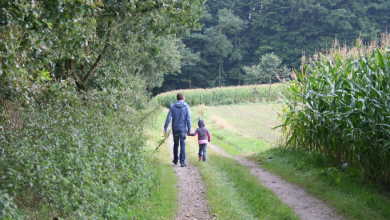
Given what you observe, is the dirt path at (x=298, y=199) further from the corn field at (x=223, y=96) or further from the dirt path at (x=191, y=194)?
the corn field at (x=223, y=96)

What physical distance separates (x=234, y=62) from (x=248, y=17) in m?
13.3

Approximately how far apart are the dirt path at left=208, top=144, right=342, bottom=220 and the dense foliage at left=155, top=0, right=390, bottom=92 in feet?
191

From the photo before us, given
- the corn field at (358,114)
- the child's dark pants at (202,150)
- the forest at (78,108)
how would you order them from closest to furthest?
the forest at (78,108) < the corn field at (358,114) < the child's dark pants at (202,150)

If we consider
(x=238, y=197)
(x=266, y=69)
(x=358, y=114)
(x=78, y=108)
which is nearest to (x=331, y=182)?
(x=358, y=114)

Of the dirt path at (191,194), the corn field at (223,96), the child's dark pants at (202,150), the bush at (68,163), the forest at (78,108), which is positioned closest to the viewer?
the bush at (68,163)

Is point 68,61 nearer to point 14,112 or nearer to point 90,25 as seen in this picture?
point 90,25

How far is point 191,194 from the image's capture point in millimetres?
8133

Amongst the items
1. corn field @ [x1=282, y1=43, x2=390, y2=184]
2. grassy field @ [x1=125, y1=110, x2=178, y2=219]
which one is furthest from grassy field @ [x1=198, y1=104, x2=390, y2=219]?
grassy field @ [x1=125, y1=110, x2=178, y2=219]

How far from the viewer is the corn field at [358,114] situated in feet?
24.7

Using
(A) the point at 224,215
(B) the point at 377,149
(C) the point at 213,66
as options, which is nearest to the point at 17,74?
(A) the point at 224,215

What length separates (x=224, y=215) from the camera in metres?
6.60

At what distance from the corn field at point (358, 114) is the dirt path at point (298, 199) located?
153 centimetres

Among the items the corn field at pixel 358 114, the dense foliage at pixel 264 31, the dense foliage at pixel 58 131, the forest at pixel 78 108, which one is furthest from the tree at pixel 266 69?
the dense foliage at pixel 58 131

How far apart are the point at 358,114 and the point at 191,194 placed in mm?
3973
